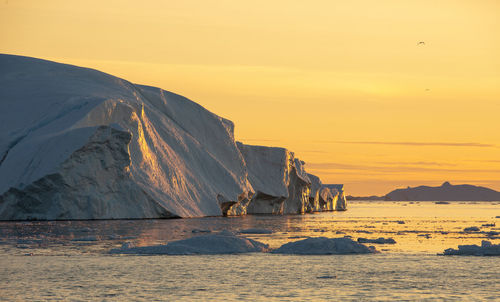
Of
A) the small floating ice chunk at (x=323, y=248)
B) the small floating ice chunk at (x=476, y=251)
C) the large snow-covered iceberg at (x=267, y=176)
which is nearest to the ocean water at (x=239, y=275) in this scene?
the small floating ice chunk at (x=476, y=251)

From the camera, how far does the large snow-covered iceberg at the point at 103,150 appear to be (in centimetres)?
3997

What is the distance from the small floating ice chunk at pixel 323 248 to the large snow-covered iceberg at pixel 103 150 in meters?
20.1

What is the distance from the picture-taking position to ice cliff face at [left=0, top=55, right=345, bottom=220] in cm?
4003

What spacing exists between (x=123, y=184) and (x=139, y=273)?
83.5 ft

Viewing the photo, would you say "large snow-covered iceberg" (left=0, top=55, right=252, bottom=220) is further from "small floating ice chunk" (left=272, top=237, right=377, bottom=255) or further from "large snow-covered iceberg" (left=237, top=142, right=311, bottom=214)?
"small floating ice chunk" (left=272, top=237, right=377, bottom=255)

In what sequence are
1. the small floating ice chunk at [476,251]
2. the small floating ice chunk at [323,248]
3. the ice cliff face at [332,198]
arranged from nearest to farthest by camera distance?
the small floating ice chunk at [476,251] < the small floating ice chunk at [323,248] < the ice cliff face at [332,198]

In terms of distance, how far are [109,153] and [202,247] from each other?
20747mm

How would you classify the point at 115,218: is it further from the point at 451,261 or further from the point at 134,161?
the point at 451,261

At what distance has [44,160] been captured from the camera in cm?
4031

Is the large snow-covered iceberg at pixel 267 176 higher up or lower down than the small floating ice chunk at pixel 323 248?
higher up

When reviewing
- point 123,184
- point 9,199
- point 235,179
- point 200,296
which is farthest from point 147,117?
point 200,296

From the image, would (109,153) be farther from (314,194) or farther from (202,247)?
(314,194)

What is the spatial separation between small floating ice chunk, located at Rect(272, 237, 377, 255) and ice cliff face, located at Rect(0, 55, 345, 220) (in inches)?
793

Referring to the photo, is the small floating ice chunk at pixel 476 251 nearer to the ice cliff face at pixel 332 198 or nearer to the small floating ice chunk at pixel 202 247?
the small floating ice chunk at pixel 202 247
